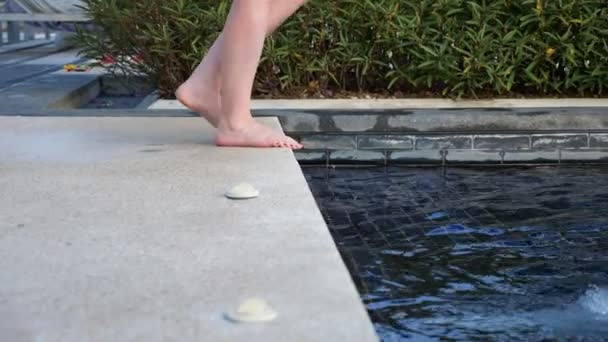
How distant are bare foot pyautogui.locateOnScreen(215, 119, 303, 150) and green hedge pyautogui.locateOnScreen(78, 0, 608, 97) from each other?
6.05 ft

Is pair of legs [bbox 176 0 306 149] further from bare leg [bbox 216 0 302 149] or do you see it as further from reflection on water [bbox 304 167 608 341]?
reflection on water [bbox 304 167 608 341]

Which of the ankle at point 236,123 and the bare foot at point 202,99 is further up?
the bare foot at point 202,99

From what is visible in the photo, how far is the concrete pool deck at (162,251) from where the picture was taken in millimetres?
1726

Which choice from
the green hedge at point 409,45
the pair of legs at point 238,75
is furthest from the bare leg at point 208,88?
the green hedge at point 409,45

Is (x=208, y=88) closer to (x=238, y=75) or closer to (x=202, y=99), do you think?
(x=202, y=99)

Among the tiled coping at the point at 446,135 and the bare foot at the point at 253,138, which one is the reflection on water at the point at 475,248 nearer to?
the tiled coping at the point at 446,135

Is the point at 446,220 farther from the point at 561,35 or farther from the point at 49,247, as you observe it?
the point at 561,35

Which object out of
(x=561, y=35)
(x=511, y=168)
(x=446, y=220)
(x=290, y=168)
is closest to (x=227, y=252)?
(x=290, y=168)

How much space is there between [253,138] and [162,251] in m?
1.49

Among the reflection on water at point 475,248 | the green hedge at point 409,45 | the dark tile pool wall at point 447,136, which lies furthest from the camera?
the green hedge at point 409,45

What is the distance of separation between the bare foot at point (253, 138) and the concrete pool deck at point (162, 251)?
0.11 meters

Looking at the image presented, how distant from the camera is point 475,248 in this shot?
322 cm

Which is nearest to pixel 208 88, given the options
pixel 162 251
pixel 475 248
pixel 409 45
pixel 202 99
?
pixel 202 99

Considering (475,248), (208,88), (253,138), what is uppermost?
(208,88)
